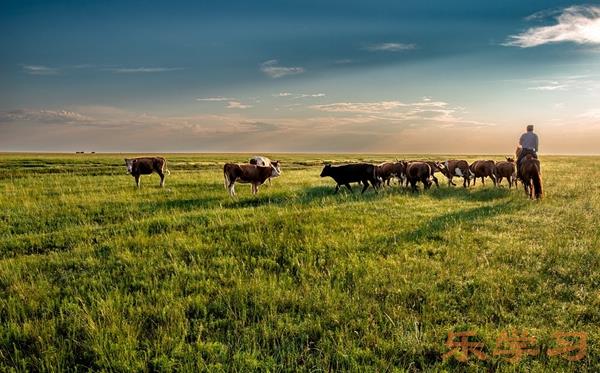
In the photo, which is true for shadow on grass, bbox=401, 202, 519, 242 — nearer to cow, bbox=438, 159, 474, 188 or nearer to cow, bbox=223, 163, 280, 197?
cow, bbox=438, 159, 474, 188

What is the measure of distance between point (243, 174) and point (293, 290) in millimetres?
12449

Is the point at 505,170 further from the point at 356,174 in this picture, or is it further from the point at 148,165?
the point at 148,165

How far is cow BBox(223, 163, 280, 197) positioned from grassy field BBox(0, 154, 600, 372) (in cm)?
593

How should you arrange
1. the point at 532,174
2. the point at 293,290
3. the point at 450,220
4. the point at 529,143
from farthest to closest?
the point at 529,143 < the point at 532,174 < the point at 450,220 < the point at 293,290

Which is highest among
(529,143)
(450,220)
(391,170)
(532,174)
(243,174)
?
(529,143)

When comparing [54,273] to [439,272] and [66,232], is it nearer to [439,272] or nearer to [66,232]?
[66,232]

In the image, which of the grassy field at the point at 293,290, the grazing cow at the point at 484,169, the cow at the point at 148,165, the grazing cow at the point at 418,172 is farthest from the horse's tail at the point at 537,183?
the cow at the point at 148,165

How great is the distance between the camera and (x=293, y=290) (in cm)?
605

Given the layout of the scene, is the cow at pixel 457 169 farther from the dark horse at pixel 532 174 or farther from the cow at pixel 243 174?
the cow at pixel 243 174

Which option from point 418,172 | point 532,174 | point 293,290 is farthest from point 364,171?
point 293,290

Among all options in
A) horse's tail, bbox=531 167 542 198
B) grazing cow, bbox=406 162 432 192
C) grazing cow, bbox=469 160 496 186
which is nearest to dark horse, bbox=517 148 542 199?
horse's tail, bbox=531 167 542 198

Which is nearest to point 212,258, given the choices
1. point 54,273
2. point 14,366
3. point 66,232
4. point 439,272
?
point 54,273

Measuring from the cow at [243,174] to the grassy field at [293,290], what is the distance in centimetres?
593

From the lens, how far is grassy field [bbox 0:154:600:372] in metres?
4.43
